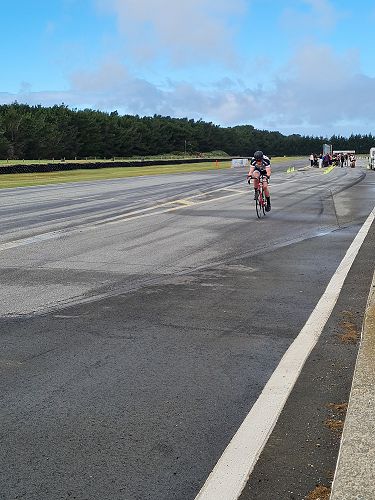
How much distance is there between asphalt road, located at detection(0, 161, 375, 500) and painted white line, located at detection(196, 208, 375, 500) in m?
0.07

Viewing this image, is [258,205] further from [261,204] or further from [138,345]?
[138,345]

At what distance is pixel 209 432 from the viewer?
3.65 meters

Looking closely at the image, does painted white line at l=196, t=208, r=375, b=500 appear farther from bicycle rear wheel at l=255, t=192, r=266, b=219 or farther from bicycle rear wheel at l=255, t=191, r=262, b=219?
bicycle rear wheel at l=255, t=192, r=266, b=219

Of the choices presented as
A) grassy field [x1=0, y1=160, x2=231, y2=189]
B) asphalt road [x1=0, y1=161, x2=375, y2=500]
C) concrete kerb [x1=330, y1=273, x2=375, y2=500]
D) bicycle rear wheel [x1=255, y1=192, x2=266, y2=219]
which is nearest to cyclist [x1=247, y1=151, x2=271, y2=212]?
bicycle rear wheel [x1=255, y1=192, x2=266, y2=219]

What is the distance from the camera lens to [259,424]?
3.72m

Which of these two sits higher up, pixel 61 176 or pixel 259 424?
pixel 61 176

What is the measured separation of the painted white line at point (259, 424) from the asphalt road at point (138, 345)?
2.7 inches

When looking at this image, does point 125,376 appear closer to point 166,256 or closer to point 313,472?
point 313,472

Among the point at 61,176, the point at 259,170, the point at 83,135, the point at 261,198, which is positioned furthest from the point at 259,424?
the point at 83,135

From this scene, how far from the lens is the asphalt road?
329 cm

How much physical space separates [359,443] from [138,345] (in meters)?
2.36

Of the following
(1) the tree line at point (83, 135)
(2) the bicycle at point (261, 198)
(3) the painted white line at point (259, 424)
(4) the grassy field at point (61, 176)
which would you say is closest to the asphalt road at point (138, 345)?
(3) the painted white line at point (259, 424)

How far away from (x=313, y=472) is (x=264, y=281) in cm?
495

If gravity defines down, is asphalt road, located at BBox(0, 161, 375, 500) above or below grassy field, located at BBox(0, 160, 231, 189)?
below
